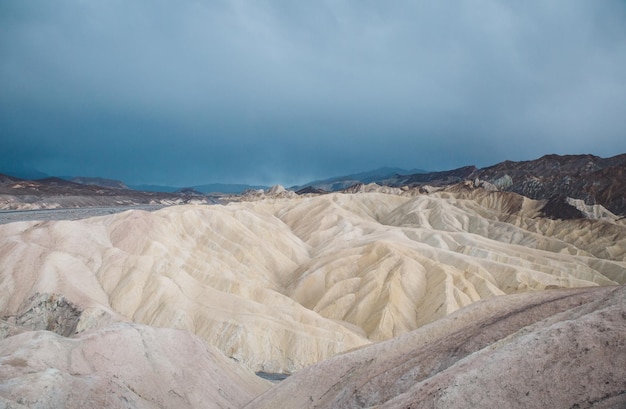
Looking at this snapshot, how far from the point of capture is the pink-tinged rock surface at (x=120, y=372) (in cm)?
1440

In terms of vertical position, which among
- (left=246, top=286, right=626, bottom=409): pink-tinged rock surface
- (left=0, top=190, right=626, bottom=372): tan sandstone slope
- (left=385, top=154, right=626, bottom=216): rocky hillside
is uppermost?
(left=385, top=154, right=626, bottom=216): rocky hillside

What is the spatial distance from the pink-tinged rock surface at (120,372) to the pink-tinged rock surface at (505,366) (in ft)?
14.3

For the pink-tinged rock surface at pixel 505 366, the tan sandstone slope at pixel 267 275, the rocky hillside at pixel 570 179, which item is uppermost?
the rocky hillside at pixel 570 179

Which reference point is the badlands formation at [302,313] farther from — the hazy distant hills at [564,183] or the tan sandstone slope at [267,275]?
the hazy distant hills at [564,183]

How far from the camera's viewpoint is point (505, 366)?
34.0 ft

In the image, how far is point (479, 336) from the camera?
592 inches

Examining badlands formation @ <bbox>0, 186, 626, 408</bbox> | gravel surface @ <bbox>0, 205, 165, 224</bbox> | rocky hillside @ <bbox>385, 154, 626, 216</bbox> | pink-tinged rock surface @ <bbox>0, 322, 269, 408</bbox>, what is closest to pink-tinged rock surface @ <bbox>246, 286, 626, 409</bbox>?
badlands formation @ <bbox>0, 186, 626, 408</bbox>

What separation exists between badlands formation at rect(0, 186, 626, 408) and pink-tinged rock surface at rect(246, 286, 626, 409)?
46mm

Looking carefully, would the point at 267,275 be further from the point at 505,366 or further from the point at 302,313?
Result: the point at 505,366

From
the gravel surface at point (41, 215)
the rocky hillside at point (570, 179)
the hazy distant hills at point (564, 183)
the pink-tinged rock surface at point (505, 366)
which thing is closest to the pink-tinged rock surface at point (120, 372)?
the pink-tinged rock surface at point (505, 366)

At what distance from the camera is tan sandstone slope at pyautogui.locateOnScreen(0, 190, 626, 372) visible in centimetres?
3447

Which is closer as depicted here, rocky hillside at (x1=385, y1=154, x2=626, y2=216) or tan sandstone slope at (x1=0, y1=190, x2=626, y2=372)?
tan sandstone slope at (x1=0, y1=190, x2=626, y2=372)

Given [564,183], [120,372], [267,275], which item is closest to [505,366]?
[120,372]

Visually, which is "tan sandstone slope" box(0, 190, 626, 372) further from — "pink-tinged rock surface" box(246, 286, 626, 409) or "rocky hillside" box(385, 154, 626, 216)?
"rocky hillside" box(385, 154, 626, 216)
